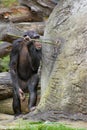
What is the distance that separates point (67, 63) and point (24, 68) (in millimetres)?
1738

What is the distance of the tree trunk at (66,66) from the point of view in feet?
16.3

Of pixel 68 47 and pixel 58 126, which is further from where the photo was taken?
pixel 68 47

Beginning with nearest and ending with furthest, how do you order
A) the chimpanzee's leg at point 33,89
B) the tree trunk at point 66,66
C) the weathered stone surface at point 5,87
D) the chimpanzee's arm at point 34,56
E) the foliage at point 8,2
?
the tree trunk at point 66,66
the chimpanzee's arm at point 34,56
the chimpanzee's leg at point 33,89
the weathered stone surface at point 5,87
the foliage at point 8,2

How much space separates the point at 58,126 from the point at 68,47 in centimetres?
170

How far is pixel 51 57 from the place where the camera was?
5898 mm

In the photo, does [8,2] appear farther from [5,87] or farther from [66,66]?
[66,66]

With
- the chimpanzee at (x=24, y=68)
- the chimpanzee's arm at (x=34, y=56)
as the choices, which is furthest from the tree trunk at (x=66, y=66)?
the chimpanzee at (x=24, y=68)

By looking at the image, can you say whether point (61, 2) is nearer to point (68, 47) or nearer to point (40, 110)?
point (68, 47)

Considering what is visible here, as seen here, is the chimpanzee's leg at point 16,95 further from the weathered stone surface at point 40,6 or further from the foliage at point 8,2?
the foliage at point 8,2

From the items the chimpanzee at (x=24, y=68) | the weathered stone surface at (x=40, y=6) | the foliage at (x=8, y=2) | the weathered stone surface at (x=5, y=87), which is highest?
the weathered stone surface at (x=40, y=6)

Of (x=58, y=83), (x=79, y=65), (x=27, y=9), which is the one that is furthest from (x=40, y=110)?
(x=27, y=9)

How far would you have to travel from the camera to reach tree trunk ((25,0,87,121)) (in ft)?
16.3

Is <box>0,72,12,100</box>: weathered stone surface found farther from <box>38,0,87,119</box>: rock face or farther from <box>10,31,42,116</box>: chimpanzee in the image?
<box>38,0,87,119</box>: rock face

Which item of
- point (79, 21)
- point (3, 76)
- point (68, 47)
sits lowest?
point (3, 76)
